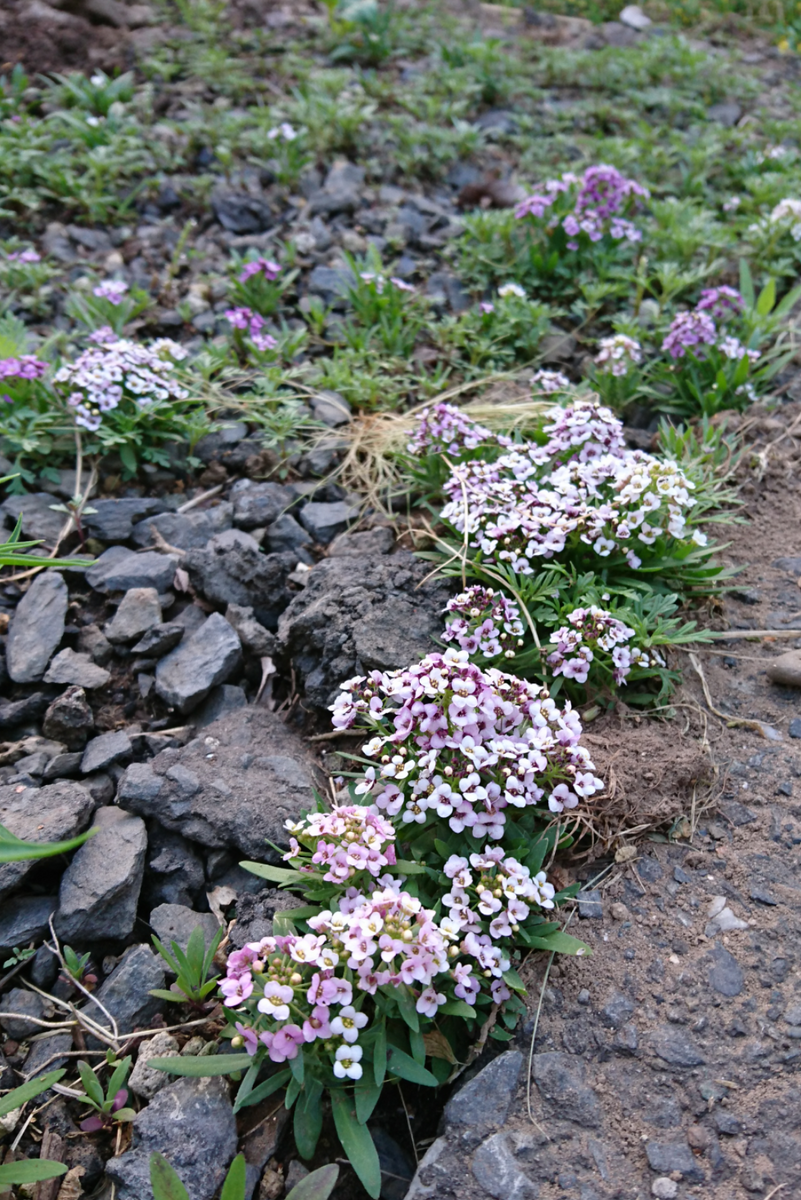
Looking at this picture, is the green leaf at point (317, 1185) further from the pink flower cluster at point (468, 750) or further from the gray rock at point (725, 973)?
the gray rock at point (725, 973)

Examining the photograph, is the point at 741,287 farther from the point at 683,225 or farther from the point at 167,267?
the point at 167,267

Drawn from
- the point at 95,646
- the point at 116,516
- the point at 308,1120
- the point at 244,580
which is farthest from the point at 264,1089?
the point at 116,516

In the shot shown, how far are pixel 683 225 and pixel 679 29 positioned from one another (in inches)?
157

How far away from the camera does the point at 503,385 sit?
13.5ft

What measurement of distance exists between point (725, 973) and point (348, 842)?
1.01 m

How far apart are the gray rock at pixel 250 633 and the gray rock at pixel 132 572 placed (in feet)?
1.02


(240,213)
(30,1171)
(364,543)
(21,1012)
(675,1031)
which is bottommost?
(21,1012)

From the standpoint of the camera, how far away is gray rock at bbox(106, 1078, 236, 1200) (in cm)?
206

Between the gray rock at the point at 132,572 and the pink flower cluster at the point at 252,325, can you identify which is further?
the pink flower cluster at the point at 252,325

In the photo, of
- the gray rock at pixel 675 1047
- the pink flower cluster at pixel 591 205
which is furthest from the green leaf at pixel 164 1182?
the pink flower cluster at pixel 591 205

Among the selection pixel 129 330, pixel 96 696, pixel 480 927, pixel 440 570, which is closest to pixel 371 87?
pixel 129 330

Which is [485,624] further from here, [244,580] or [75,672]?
[75,672]

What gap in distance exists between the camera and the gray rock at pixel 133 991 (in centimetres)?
237

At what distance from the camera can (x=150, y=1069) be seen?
7.45 feet
